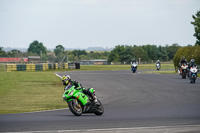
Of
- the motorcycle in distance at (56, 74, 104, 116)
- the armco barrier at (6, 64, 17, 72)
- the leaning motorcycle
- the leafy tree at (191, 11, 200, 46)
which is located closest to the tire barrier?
the armco barrier at (6, 64, 17, 72)

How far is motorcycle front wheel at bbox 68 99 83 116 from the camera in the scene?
1427 cm

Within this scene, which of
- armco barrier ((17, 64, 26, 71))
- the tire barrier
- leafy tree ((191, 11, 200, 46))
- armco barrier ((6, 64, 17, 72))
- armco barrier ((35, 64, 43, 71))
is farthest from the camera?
leafy tree ((191, 11, 200, 46))

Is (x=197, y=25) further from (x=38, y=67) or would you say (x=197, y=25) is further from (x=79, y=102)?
(x=79, y=102)

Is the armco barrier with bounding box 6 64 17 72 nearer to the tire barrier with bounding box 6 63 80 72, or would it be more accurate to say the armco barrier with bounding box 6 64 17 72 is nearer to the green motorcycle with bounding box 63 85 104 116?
the tire barrier with bounding box 6 63 80 72

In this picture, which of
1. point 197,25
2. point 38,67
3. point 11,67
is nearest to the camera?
point 11,67

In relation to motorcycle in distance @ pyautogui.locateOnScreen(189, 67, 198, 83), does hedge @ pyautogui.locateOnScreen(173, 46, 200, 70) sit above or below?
above

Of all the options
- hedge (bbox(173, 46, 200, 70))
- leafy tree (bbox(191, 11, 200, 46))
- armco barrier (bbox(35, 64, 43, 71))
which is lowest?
armco barrier (bbox(35, 64, 43, 71))

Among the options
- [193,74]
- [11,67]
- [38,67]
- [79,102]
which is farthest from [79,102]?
[38,67]

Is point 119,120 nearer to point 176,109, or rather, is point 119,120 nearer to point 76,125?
point 76,125

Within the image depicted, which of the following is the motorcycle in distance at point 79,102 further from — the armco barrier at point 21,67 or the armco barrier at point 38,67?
the armco barrier at point 38,67

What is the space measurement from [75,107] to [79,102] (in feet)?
0.62

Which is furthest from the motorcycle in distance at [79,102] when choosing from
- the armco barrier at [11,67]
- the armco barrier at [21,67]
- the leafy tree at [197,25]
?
the leafy tree at [197,25]

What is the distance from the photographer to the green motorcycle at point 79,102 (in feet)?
46.2

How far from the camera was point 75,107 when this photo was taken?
14.4 m
